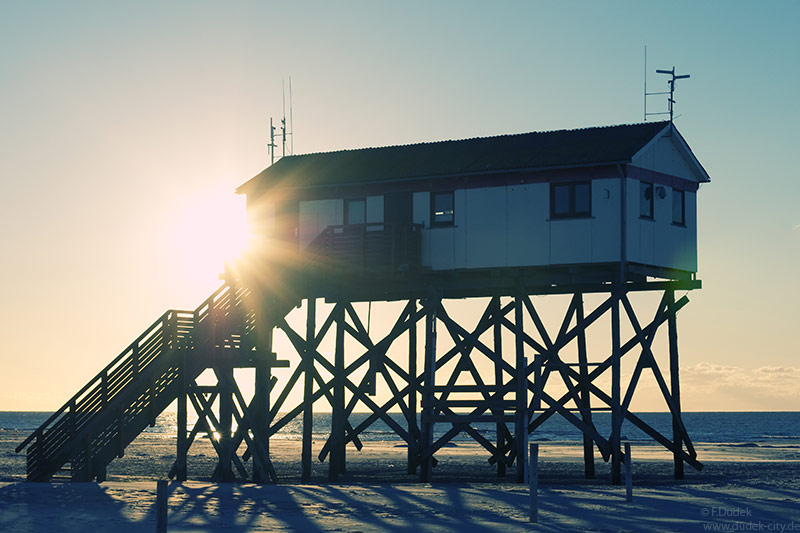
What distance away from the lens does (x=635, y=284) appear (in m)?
32.6

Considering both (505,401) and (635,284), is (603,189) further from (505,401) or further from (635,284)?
(505,401)

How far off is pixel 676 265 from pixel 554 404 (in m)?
5.20

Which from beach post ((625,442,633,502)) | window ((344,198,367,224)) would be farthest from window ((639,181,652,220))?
beach post ((625,442,633,502))

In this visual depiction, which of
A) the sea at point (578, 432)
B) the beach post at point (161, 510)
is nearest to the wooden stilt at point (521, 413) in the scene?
the beach post at point (161, 510)

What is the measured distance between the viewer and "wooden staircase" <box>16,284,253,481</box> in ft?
98.0

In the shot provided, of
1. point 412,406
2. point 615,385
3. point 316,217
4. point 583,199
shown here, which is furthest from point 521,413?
point 316,217

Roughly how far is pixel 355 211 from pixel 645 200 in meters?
8.14

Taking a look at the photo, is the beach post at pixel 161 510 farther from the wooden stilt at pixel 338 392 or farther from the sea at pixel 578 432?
the sea at pixel 578 432

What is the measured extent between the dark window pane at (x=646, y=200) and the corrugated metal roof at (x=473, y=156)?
3.89ft

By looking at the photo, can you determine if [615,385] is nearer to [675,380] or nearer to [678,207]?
[675,380]

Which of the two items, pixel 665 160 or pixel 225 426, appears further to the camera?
pixel 665 160

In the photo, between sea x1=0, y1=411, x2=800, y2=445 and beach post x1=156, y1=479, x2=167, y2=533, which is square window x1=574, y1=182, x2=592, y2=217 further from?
sea x1=0, y1=411, x2=800, y2=445

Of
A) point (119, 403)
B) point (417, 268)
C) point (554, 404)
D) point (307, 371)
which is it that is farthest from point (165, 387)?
point (554, 404)

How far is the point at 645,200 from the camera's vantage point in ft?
105
